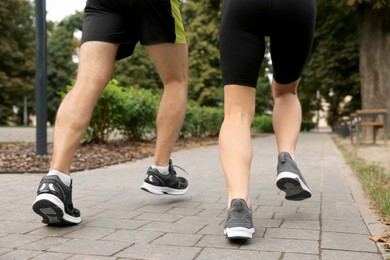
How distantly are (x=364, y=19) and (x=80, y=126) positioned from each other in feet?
45.2

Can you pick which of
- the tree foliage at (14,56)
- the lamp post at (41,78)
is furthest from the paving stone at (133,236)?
the tree foliage at (14,56)

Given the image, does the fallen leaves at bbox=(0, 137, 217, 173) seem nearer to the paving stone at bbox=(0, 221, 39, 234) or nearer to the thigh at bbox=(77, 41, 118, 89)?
the paving stone at bbox=(0, 221, 39, 234)

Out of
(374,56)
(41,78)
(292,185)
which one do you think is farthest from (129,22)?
(374,56)

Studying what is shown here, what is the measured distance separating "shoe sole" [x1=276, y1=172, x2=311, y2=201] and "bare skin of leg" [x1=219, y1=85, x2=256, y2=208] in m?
0.28

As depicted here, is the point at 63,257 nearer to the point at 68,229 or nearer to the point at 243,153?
the point at 68,229

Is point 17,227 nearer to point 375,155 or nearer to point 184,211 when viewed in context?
point 184,211

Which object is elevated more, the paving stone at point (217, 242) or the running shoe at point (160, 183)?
the running shoe at point (160, 183)

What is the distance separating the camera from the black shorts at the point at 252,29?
2.49 meters

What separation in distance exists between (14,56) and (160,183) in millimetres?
37682

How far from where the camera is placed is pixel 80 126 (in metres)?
2.66

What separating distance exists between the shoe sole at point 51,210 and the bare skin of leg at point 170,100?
940 mm

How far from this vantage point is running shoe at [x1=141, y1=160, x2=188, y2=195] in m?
3.26

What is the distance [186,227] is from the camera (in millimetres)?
2582

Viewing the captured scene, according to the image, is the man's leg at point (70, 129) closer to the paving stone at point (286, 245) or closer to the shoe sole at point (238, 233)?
the shoe sole at point (238, 233)
